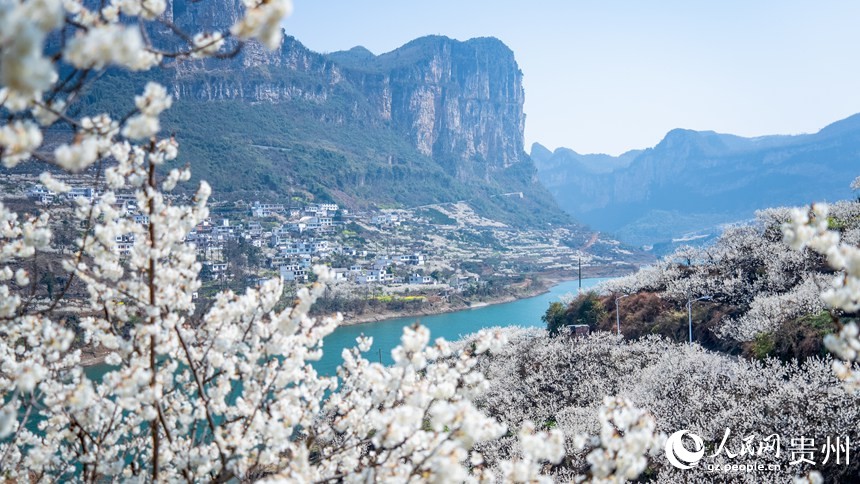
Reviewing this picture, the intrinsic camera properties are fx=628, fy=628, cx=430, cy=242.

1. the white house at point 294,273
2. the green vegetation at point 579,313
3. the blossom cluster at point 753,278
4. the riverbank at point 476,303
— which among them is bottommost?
the riverbank at point 476,303

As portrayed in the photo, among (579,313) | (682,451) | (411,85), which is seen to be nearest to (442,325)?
(579,313)

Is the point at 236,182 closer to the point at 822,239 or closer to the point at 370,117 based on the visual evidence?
the point at 370,117

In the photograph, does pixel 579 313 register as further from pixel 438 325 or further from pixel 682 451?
pixel 438 325

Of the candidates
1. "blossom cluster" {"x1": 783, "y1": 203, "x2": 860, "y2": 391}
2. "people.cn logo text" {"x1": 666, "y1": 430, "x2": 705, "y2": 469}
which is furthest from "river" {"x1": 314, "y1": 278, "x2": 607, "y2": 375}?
"blossom cluster" {"x1": 783, "y1": 203, "x2": 860, "y2": 391}

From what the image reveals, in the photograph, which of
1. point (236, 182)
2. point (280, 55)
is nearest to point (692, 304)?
point (236, 182)

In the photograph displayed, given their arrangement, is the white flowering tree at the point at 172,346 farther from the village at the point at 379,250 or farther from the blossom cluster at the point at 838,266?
the village at the point at 379,250

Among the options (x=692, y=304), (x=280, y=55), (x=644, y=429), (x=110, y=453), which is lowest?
(x=692, y=304)

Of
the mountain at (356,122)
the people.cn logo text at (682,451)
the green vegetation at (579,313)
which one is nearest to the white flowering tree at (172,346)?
the people.cn logo text at (682,451)
